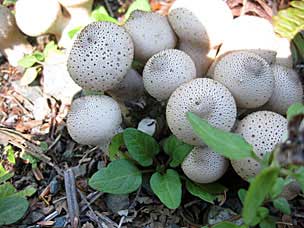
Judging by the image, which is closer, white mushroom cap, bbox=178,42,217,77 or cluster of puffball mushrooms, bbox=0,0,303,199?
cluster of puffball mushrooms, bbox=0,0,303,199

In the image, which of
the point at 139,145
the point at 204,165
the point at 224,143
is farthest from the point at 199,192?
the point at 224,143

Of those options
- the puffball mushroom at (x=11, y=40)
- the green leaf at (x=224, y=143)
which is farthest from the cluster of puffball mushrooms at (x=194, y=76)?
the puffball mushroom at (x=11, y=40)

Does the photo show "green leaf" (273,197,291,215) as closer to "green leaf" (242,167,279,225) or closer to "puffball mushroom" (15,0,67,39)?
"green leaf" (242,167,279,225)

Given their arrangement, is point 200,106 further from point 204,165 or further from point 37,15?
point 37,15

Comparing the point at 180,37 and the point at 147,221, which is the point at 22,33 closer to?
the point at 180,37

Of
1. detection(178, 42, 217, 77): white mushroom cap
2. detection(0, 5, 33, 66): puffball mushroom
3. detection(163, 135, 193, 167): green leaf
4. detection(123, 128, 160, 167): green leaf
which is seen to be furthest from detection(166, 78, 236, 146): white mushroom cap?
detection(0, 5, 33, 66): puffball mushroom

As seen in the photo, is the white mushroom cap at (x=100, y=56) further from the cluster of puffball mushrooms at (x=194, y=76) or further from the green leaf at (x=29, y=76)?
the green leaf at (x=29, y=76)

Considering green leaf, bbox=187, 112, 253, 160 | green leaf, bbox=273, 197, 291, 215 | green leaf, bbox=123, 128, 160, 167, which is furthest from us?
green leaf, bbox=123, 128, 160, 167
